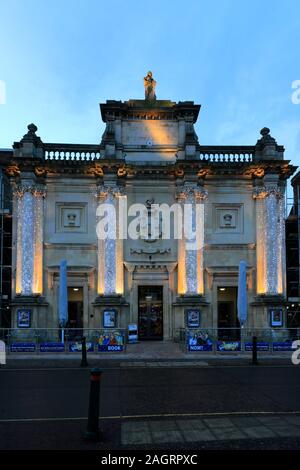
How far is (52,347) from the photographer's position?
22.1 metres

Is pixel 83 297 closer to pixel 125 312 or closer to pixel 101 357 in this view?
pixel 125 312

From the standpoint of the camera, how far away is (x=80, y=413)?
9.62 m

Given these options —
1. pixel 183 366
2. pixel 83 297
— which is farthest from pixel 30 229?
pixel 183 366

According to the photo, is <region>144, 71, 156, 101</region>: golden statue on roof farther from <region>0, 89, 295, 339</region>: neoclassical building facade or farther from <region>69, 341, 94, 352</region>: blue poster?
<region>69, 341, 94, 352</region>: blue poster

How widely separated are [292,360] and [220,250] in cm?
1168

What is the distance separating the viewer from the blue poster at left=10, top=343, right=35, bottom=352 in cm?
2225

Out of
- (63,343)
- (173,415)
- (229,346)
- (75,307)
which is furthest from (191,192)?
(173,415)

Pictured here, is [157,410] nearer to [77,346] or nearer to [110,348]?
[110,348]

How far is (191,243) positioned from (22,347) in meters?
12.2

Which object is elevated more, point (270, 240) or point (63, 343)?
point (270, 240)

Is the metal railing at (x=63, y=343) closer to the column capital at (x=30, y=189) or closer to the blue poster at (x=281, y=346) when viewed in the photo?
the blue poster at (x=281, y=346)

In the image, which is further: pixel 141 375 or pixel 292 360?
pixel 292 360

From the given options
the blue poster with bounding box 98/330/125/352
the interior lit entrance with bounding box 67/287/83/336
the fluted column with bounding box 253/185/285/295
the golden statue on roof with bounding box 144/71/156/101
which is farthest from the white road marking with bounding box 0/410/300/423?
the golden statue on roof with bounding box 144/71/156/101

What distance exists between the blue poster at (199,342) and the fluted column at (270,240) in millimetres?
8170
